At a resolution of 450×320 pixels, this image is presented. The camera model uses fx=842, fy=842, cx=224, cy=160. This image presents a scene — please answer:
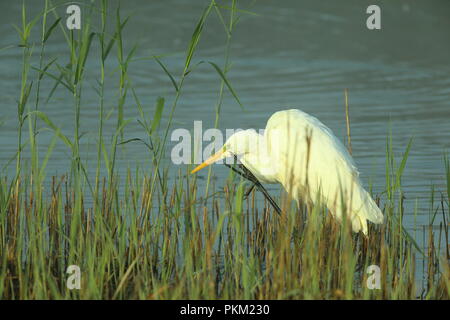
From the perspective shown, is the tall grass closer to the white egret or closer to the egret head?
the white egret

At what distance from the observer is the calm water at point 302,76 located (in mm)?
8711

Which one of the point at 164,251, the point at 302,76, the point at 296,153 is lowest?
the point at 164,251

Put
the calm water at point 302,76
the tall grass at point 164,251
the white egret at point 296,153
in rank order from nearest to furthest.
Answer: the tall grass at point 164,251 < the white egret at point 296,153 < the calm water at point 302,76

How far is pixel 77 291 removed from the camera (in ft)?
12.5

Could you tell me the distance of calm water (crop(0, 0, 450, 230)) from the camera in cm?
871

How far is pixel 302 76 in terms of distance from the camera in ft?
43.1

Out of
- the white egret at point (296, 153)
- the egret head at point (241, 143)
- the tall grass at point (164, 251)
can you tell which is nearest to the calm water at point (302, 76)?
the white egret at point (296, 153)

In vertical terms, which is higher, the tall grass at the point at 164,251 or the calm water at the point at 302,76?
the calm water at the point at 302,76

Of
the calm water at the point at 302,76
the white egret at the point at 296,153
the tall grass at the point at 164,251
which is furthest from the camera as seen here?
the calm water at the point at 302,76

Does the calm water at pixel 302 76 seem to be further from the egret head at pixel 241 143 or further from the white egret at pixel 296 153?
the egret head at pixel 241 143

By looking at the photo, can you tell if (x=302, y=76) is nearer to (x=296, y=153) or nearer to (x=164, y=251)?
(x=296, y=153)

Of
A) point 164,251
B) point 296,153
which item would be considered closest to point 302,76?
point 296,153

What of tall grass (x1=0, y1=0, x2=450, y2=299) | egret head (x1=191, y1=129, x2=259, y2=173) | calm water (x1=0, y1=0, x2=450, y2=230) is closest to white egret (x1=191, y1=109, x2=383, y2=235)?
egret head (x1=191, y1=129, x2=259, y2=173)

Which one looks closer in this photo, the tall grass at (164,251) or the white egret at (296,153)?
the tall grass at (164,251)
